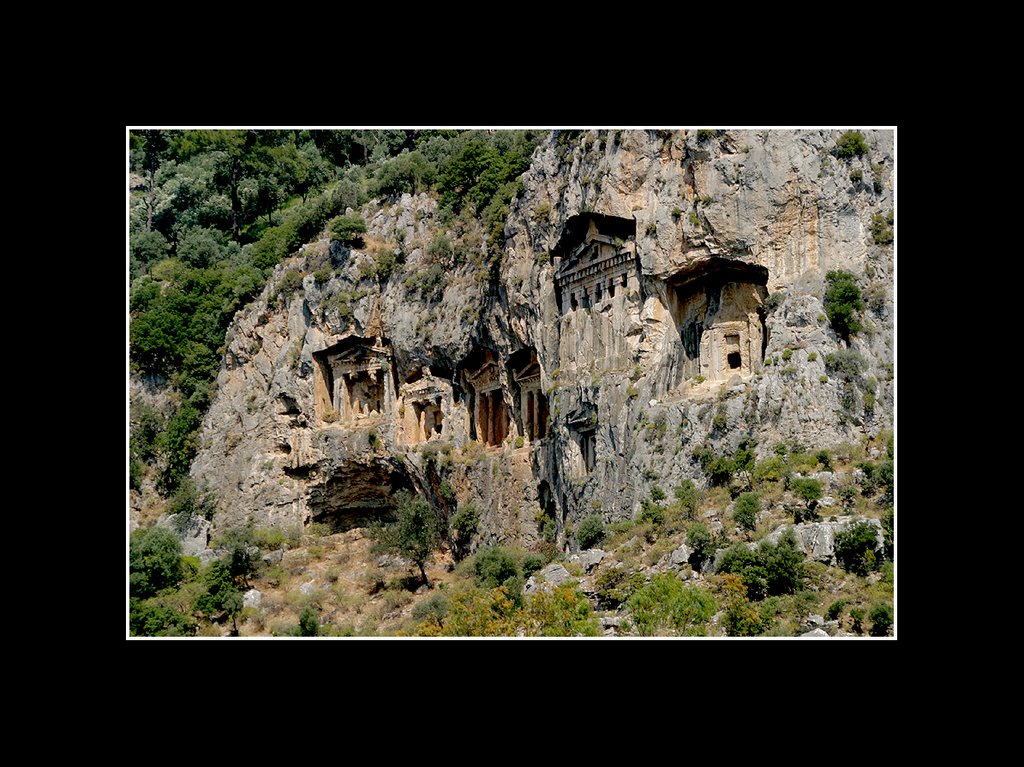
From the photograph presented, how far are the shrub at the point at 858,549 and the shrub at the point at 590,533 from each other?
10645mm

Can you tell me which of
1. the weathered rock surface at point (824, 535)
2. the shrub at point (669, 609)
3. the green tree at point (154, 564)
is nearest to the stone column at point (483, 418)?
the green tree at point (154, 564)

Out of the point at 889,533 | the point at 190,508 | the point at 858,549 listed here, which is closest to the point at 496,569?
the point at 858,549

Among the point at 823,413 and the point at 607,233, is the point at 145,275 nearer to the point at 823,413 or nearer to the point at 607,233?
the point at 607,233

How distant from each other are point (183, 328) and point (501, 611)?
41308mm

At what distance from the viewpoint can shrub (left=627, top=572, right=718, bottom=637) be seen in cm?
3875

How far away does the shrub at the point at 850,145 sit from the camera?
51375mm

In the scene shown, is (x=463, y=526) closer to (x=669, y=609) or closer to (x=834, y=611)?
(x=669, y=609)

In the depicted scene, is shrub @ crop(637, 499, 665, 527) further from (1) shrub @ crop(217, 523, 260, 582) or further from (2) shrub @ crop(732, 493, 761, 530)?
(1) shrub @ crop(217, 523, 260, 582)

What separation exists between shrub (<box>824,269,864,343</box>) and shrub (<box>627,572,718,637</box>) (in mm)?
13216

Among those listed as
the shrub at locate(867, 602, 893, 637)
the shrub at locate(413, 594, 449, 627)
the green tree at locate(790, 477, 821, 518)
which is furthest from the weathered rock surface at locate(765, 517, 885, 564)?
the shrub at locate(413, 594, 449, 627)

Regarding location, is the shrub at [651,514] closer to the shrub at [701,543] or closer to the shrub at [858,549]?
the shrub at [701,543]

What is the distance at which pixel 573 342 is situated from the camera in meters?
56.9

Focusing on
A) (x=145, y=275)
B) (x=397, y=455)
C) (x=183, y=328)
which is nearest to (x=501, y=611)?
(x=397, y=455)

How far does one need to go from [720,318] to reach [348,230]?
25.0m
